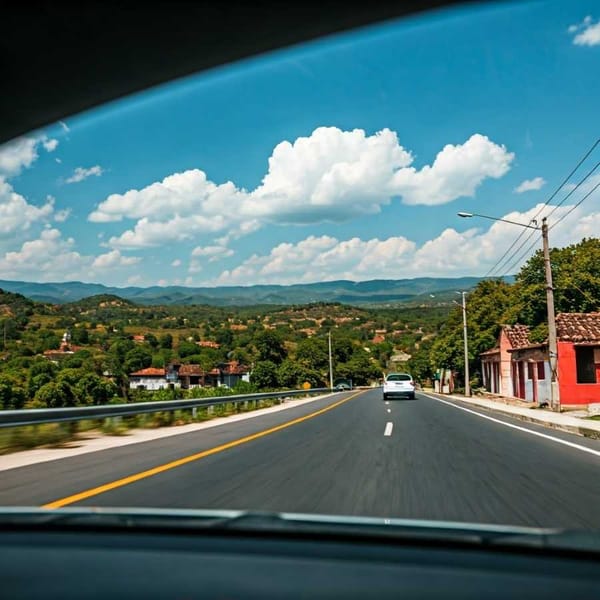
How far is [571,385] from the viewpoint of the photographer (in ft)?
119

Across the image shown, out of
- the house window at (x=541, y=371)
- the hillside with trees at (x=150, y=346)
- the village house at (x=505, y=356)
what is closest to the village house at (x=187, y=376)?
the hillside with trees at (x=150, y=346)

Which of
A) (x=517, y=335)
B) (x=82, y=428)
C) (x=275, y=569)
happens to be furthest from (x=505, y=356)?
(x=275, y=569)

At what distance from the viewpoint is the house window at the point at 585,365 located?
37.6 meters

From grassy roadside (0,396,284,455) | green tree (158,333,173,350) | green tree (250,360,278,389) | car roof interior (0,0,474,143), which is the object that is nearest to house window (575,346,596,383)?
grassy roadside (0,396,284,455)

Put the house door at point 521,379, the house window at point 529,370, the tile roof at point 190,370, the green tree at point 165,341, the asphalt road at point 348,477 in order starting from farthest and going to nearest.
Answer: the tile roof at point 190,370 → the green tree at point 165,341 → the house door at point 521,379 → the house window at point 529,370 → the asphalt road at point 348,477

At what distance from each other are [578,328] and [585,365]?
2.06m

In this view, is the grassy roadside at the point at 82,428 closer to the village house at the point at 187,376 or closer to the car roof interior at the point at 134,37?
the car roof interior at the point at 134,37

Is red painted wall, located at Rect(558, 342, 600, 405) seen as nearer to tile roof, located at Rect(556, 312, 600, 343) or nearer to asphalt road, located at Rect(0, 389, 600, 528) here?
tile roof, located at Rect(556, 312, 600, 343)

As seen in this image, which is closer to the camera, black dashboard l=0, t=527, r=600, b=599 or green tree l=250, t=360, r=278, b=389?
black dashboard l=0, t=527, r=600, b=599

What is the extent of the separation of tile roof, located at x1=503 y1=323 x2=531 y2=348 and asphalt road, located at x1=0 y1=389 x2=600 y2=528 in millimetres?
36955

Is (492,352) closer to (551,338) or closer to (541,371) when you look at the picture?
(541,371)

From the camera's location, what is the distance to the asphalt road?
676cm

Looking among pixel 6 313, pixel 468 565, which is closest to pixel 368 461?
pixel 468 565

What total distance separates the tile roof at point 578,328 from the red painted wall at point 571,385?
45 centimetres
